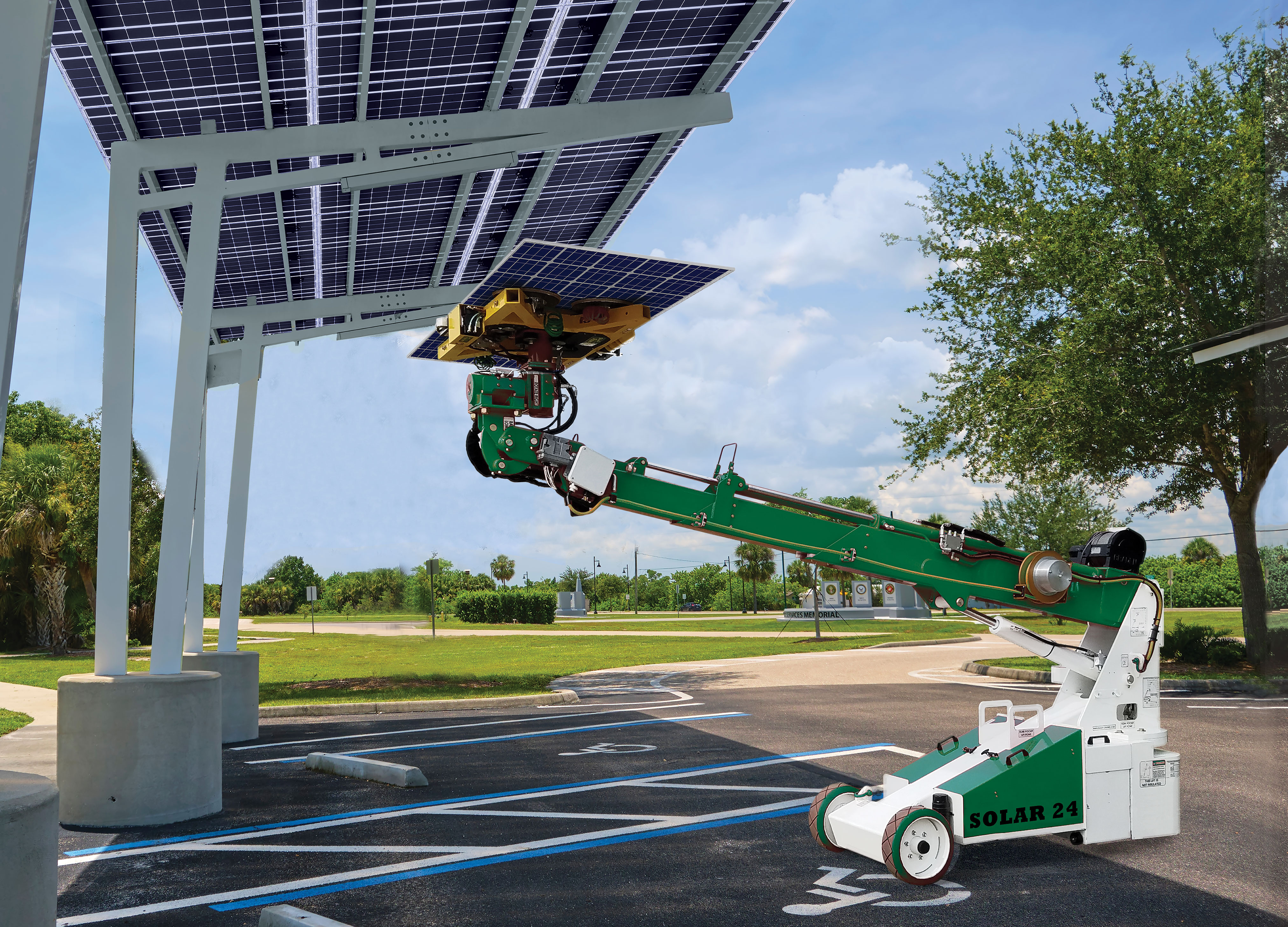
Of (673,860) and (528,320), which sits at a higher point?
(528,320)

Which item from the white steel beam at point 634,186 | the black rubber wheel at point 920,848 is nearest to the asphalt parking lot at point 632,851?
the black rubber wheel at point 920,848

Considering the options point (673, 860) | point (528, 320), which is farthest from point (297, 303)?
point (673, 860)

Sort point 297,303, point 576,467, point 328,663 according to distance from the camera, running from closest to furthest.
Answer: point 576,467, point 297,303, point 328,663

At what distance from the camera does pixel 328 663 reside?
31.7 m

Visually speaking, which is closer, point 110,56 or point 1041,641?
point 1041,641

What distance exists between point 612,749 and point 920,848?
6.28 metres

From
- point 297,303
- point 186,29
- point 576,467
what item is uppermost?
point 186,29

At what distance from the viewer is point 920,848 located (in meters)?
6.21

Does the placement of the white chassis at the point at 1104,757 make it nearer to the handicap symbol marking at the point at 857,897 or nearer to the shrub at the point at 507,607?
the handicap symbol marking at the point at 857,897

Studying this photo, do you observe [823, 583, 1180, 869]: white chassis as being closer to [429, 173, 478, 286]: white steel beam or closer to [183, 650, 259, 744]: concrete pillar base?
[429, 173, 478, 286]: white steel beam

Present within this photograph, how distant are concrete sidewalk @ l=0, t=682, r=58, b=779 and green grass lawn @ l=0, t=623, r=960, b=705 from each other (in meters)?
2.39

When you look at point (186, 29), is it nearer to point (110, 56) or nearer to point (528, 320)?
point (110, 56)

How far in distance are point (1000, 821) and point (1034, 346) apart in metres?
16.8

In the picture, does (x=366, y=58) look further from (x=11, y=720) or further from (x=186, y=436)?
(x=11, y=720)
